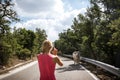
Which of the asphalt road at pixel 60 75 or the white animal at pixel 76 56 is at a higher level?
the white animal at pixel 76 56

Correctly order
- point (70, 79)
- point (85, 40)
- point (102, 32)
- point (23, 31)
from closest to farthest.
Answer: point (70, 79)
point (102, 32)
point (85, 40)
point (23, 31)

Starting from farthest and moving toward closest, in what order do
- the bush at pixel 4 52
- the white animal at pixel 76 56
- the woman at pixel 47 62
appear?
the white animal at pixel 76 56 < the bush at pixel 4 52 < the woman at pixel 47 62

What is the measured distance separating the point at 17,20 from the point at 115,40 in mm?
10456

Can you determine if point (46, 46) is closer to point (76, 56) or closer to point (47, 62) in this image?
point (47, 62)

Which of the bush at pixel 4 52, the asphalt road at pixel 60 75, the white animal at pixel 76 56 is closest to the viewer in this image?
the asphalt road at pixel 60 75

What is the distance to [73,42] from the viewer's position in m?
84.1

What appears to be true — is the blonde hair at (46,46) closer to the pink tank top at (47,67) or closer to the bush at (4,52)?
the pink tank top at (47,67)

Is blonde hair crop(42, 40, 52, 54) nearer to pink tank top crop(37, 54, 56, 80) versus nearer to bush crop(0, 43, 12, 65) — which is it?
pink tank top crop(37, 54, 56, 80)

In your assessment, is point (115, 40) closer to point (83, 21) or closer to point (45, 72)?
point (45, 72)

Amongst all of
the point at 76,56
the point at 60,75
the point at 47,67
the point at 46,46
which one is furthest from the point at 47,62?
the point at 76,56

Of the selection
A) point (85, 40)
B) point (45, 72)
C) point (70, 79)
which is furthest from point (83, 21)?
point (45, 72)

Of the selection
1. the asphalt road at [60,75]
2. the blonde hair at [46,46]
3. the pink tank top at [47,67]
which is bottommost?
the asphalt road at [60,75]

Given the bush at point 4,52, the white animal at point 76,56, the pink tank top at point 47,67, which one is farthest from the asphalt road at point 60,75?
the pink tank top at point 47,67

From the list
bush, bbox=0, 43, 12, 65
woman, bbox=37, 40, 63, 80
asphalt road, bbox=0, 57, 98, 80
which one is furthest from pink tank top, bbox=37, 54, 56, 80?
bush, bbox=0, 43, 12, 65
